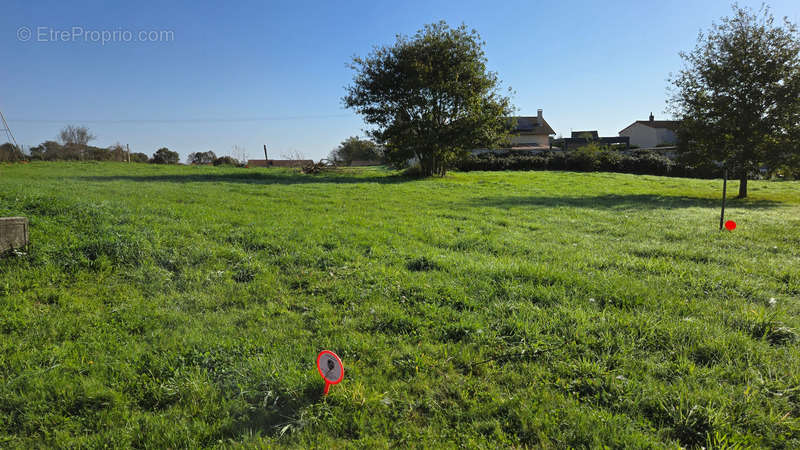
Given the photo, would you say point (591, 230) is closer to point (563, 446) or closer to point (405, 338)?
point (405, 338)

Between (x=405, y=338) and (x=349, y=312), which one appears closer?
(x=405, y=338)

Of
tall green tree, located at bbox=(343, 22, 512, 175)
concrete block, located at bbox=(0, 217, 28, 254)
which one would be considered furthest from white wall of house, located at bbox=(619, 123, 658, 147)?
concrete block, located at bbox=(0, 217, 28, 254)

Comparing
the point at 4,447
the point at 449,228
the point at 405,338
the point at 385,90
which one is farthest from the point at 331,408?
the point at 385,90

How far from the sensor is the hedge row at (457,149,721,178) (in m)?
31.3

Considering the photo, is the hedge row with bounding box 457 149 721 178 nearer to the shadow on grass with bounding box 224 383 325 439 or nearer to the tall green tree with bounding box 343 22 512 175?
the tall green tree with bounding box 343 22 512 175

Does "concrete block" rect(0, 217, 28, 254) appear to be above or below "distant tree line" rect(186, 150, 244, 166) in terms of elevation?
below

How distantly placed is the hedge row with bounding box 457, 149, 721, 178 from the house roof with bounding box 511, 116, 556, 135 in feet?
99.6

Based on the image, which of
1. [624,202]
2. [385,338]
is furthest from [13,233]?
[624,202]

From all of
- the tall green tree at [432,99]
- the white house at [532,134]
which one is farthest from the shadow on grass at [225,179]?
the white house at [532,134]

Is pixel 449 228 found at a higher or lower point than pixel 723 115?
lower

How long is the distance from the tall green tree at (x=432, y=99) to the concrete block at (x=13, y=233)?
1920 centimetres

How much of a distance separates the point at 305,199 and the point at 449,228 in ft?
17.9

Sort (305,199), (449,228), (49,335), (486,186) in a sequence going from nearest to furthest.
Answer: (49,335) → (449,228) → (305,199) → (486,186)

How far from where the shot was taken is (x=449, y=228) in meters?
8.08
